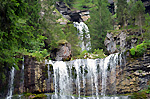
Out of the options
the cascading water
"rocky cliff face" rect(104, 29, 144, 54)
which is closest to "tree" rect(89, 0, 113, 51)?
"rocky cliff face" rect(104, 29, 144, 54)

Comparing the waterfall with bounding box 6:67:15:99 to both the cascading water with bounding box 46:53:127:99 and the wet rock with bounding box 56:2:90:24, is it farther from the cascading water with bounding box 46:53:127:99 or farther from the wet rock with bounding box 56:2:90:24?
the wet rock with bounding box 56:2:90:24

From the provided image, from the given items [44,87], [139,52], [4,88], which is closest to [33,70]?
[44,87]

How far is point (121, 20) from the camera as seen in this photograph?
99.7ft

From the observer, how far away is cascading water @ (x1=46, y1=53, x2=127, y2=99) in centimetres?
1509

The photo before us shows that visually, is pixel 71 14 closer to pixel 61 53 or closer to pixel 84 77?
pixel 61 53

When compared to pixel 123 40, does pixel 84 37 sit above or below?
above

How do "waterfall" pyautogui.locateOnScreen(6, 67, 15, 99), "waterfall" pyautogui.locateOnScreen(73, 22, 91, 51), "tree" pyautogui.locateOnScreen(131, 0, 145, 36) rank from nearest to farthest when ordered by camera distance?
1. "waterfall" pyautogui.locateOnScreen(6, 67, 15, 99)
2. "tree" pyautogui.locateOnScreen(131, 0, 145, 36)
3. "waterfall" pyautogui.locateOnScreen(73, 22, 91, 51)

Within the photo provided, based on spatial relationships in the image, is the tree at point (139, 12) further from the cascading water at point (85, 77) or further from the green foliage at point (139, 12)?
the cascading water at point (85, 77)

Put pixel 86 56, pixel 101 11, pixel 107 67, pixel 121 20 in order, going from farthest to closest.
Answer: pixel 101 11 < pixel 121 20 < pixel 86 56 < pixel 107 67

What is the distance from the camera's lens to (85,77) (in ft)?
51.8

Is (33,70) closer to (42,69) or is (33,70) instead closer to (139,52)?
(42,69)

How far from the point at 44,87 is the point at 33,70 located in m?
1.84

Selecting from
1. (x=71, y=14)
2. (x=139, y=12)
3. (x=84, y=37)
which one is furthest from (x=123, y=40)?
(x=71, y=14)

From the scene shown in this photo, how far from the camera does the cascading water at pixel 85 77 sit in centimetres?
1509
